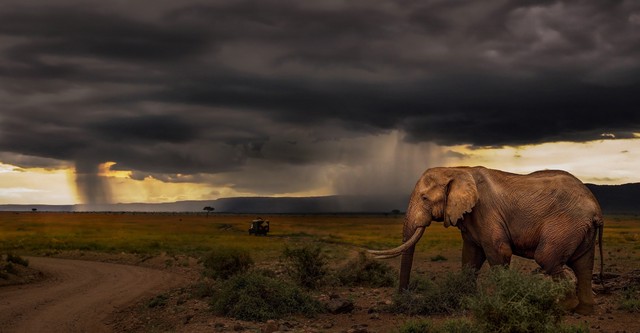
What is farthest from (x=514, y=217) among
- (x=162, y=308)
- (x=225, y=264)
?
(x=225, y=264)

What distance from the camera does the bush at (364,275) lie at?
19.6 m

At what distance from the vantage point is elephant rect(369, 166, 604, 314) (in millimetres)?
13391

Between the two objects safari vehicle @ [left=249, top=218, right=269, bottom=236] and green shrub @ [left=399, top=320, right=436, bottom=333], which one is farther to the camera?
safari vehicle @ [left=249, top=218, right=269, bottom=236]

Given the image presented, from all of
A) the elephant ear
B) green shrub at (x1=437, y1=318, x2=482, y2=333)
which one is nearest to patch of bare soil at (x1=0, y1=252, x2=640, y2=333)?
green shrub at (x1=437, y1=318, x2=482, y2=333)

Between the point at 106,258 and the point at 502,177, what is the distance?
29.0 m

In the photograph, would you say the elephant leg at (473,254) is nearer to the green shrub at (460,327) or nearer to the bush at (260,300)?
→ the bush at (260,300)

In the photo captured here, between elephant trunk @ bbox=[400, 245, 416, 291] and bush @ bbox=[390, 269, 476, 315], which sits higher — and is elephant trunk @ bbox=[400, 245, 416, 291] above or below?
above

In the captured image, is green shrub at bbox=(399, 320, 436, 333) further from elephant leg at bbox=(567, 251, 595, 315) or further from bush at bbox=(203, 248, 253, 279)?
bush at bbox=(203, 248, 253, 279)

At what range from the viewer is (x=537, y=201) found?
13727 millimetres

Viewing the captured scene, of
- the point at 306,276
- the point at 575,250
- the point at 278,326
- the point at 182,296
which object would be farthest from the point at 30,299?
the point at 575,250

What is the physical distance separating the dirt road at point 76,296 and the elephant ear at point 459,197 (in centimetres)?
936

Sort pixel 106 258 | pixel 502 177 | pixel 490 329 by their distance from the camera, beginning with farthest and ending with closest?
pixel 106 258 < pixel 502 177 < pixel 490 329

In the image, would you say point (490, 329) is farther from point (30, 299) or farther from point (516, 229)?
point (30, 299)

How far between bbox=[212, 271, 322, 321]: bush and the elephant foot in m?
6.12
